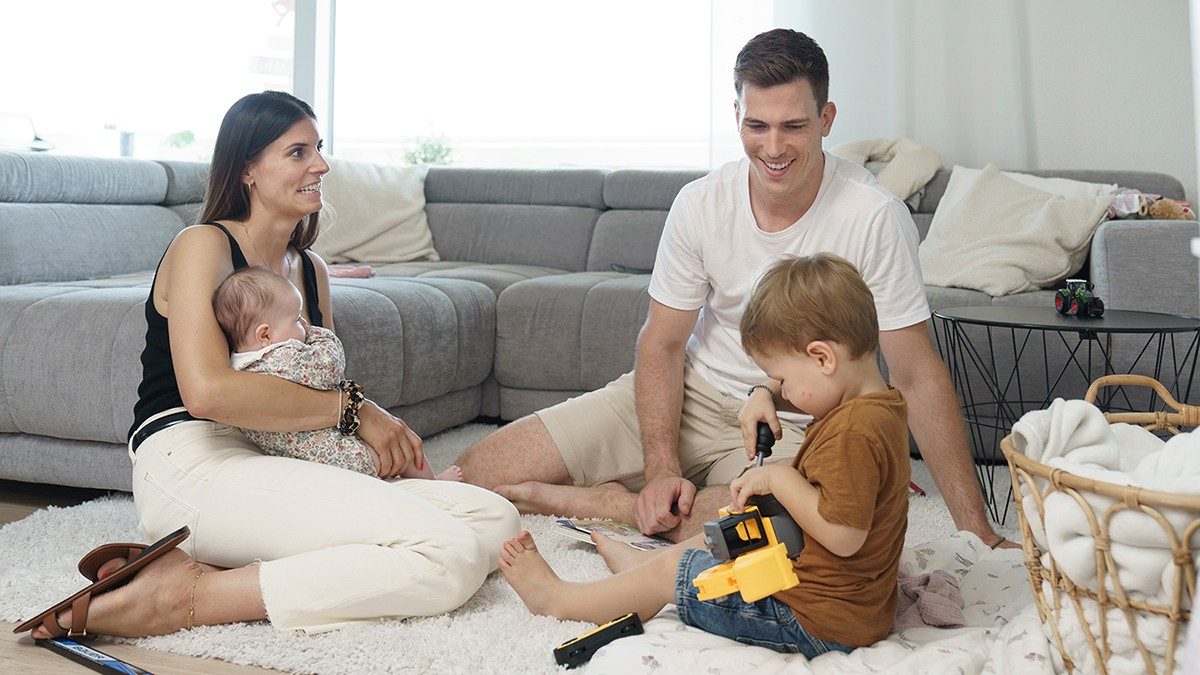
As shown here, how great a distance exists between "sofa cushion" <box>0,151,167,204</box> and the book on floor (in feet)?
6.83

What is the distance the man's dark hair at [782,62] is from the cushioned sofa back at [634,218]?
1.94m

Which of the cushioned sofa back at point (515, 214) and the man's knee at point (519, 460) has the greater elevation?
the cushioned sofa back at point (515, 214)

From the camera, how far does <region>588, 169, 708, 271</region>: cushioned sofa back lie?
12.9ft

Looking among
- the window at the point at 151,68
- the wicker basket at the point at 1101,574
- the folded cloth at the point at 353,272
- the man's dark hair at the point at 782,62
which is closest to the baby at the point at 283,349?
the man's dark hair at the point at 782,62

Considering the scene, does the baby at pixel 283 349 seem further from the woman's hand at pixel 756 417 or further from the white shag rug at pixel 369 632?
the woman's hand at pixel 756 417

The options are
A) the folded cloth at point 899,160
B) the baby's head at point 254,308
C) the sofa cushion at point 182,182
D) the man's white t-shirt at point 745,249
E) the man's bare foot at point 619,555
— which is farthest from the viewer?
the sofa cushion at point 182,182

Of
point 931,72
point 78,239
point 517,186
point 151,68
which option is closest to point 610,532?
point 78,239

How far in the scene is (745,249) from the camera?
2.08m

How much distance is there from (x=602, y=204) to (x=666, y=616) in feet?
8.86

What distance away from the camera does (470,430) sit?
3.22 metres

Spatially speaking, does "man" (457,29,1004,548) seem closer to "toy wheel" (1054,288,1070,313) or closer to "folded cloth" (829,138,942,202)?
"toy wheel" (1054,288,1070,313)

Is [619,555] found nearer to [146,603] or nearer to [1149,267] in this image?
[146,603]

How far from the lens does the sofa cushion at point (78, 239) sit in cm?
316

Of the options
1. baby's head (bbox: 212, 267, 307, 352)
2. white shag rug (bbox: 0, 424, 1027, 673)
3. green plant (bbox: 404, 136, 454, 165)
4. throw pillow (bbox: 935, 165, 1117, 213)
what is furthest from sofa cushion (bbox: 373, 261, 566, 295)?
baby's head (bbox: 212, 267, 307, 352)
